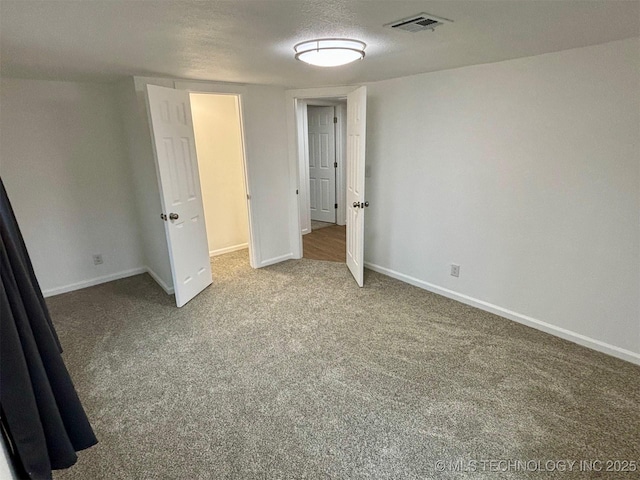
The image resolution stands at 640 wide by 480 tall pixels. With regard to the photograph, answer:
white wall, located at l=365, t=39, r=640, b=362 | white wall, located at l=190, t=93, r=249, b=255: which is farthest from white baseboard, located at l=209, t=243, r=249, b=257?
white wall, located at l=365, t=39, r=640, b=362

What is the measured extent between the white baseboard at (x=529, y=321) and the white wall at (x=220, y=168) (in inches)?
92.6

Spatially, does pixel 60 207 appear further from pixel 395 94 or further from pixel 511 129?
pixel 511 129

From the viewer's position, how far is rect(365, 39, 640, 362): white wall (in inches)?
93.3

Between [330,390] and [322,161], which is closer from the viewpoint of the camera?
[330,390]

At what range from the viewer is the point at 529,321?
119 inches

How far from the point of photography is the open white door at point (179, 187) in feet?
10.1

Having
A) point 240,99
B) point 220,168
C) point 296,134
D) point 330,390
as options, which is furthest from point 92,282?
point 330,390

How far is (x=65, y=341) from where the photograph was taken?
116 inches

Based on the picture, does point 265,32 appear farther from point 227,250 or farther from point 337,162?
point 337,162

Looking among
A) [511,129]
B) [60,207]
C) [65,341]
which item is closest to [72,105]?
[60,207]

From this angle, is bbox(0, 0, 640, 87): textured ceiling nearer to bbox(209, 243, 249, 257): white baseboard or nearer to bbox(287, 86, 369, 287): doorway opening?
bbox(287, 86, 369, 287): doorway opening

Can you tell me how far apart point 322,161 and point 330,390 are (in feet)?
15.2

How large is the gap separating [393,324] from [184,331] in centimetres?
184

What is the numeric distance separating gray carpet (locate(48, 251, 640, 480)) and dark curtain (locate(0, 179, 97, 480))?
864 mm
